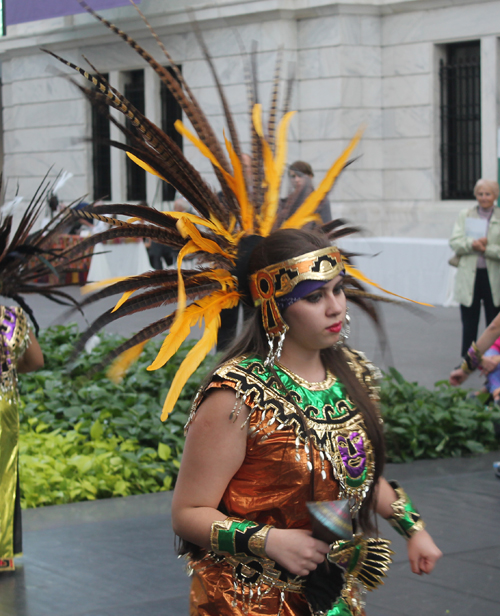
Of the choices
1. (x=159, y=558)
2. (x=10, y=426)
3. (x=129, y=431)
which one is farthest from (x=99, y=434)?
(x=10, y=426)

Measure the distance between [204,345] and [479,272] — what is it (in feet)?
24.9

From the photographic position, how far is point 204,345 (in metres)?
2.59

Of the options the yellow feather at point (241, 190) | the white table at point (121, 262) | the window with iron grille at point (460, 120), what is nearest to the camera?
the yellow feather at point (241, 190)

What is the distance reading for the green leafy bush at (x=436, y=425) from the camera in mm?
6875

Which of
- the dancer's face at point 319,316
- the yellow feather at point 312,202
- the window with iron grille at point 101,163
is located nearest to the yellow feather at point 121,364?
the dancer's face at point 319,316

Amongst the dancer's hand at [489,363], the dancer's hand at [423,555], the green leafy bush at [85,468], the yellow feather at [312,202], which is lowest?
the green leafy bush at [85,468]

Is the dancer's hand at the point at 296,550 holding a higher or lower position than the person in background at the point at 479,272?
lower

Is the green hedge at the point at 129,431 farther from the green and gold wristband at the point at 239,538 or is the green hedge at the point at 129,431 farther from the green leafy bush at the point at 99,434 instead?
the green and gold wristband at the point at 239,538

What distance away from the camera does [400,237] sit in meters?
17.1

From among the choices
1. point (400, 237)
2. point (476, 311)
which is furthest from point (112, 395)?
point (400, 237)

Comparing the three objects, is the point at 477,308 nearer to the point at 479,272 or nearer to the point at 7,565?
the point at 479,272

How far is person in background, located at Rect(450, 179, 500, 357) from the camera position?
9625mm

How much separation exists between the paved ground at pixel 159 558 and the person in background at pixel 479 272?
307 centimetres

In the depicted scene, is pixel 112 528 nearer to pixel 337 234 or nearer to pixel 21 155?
pixel 337 234
